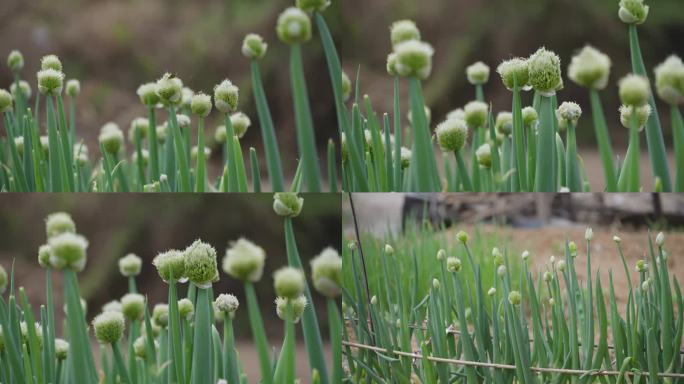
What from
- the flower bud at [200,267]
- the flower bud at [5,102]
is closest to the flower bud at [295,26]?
the flower bud at [200,267]

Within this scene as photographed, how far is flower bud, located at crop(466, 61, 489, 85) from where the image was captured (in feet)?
4.33

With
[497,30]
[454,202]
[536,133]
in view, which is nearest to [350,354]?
[454,202]

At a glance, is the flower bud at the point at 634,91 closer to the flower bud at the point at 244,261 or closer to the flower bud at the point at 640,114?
the flower bud at the point at 640,114

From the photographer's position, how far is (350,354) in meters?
1.20

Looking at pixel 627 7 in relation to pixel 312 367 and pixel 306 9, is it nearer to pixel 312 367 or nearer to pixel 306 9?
pixel 306 9

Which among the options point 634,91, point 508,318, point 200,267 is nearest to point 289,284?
point 200,267

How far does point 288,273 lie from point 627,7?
0.63m

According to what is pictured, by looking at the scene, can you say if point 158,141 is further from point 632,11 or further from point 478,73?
point 632,11

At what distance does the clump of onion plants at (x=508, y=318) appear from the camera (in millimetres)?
1110

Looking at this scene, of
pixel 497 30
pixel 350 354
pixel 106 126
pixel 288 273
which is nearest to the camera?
pixel 288 273

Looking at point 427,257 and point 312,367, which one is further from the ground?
point 427,257

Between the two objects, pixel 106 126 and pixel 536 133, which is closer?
pixel 536 133

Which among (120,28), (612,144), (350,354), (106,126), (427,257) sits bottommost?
(350,354)

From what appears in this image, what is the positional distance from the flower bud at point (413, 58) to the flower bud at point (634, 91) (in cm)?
26
